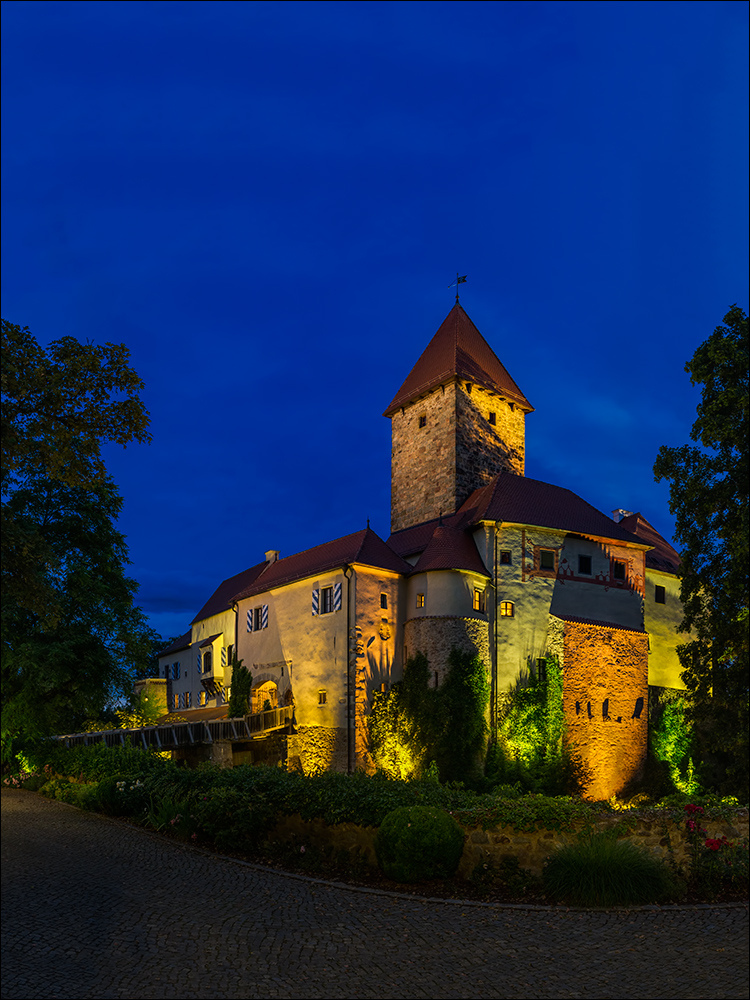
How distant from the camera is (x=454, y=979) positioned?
7578mm

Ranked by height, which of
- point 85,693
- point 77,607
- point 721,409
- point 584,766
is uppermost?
point 721,409

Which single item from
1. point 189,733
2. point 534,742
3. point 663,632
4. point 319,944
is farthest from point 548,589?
point 319,944

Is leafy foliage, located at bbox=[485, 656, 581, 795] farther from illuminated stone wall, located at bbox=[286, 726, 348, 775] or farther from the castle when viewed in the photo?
illuminated stone wall, located at bbox=[286, 726, 348, 775]

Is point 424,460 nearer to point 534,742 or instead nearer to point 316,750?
point 534,742

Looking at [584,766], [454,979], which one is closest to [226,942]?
[454,979]

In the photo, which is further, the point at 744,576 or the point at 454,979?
the point at 744,576

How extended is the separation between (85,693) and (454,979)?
18834mm

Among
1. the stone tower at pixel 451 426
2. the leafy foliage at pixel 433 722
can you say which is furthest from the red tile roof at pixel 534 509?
the leafy foliage at pixel 433 722

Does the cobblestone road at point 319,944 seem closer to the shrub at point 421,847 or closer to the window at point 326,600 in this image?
the shrub at point 421,847

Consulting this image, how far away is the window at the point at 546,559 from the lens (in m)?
32.4

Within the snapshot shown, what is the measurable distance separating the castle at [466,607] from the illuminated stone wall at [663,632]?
0.08 metres

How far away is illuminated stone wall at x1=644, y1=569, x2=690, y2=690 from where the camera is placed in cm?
3566

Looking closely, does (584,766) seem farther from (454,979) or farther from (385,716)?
(454,979)

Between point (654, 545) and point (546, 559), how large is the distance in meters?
9.76
